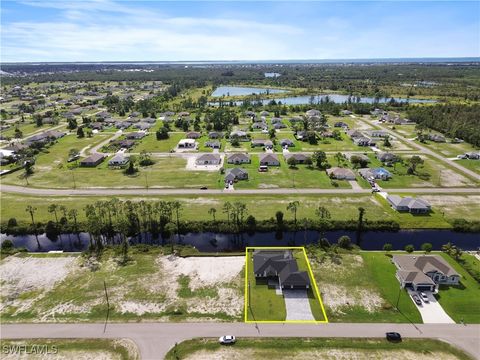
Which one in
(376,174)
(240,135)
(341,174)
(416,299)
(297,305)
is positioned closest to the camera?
(297,305)

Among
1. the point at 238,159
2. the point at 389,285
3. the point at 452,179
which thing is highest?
the point at 238,159

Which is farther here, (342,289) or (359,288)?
(359,288)

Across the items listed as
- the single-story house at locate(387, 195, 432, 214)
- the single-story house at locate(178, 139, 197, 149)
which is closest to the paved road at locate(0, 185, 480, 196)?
the single-story house at locate(387, 195, 432, 214)

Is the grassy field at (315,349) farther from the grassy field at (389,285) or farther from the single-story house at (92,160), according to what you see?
the single-story house at (92,160)

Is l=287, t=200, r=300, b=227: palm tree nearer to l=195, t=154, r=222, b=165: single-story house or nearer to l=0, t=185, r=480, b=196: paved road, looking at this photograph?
l=0, t=185, r=480, b=196: paved road

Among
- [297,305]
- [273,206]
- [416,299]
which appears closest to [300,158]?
[273,206]

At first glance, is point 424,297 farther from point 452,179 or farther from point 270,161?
point 270,161

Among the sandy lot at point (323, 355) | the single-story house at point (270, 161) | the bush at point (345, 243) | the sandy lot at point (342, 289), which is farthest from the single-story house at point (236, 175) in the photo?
the sandy lot at point (323, 355)
